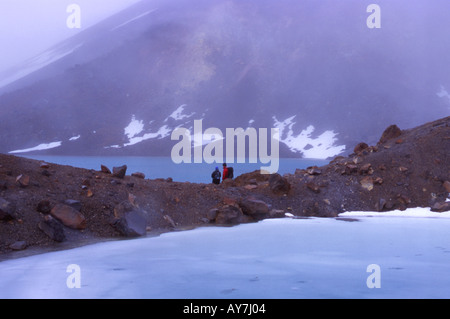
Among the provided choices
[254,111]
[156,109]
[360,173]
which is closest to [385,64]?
[254,111]

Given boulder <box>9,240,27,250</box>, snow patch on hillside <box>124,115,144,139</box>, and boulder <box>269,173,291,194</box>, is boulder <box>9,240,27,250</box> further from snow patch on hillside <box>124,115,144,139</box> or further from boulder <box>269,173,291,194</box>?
snow patch on hillside <box>124,115,144,139</box>

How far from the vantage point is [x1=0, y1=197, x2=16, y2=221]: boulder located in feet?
26.8

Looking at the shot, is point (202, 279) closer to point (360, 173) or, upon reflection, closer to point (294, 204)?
point (294, 204)

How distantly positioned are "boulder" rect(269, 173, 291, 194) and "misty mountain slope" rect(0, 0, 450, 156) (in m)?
82.8

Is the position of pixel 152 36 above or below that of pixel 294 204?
above

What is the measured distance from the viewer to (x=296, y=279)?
6441 mm

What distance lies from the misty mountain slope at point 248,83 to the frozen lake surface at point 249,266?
8634cm

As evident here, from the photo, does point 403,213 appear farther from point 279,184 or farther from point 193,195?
point 193,195

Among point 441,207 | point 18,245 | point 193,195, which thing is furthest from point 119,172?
point 441,207

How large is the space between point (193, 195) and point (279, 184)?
2.74 metres

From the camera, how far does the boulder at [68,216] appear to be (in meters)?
8.80

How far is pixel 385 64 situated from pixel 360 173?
121990 mm

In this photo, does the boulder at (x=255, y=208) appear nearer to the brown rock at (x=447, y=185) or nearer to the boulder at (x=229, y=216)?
the boulder at (x=229, y=216)

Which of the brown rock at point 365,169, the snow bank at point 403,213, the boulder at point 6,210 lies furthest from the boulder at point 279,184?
the boulder at point 6,210
